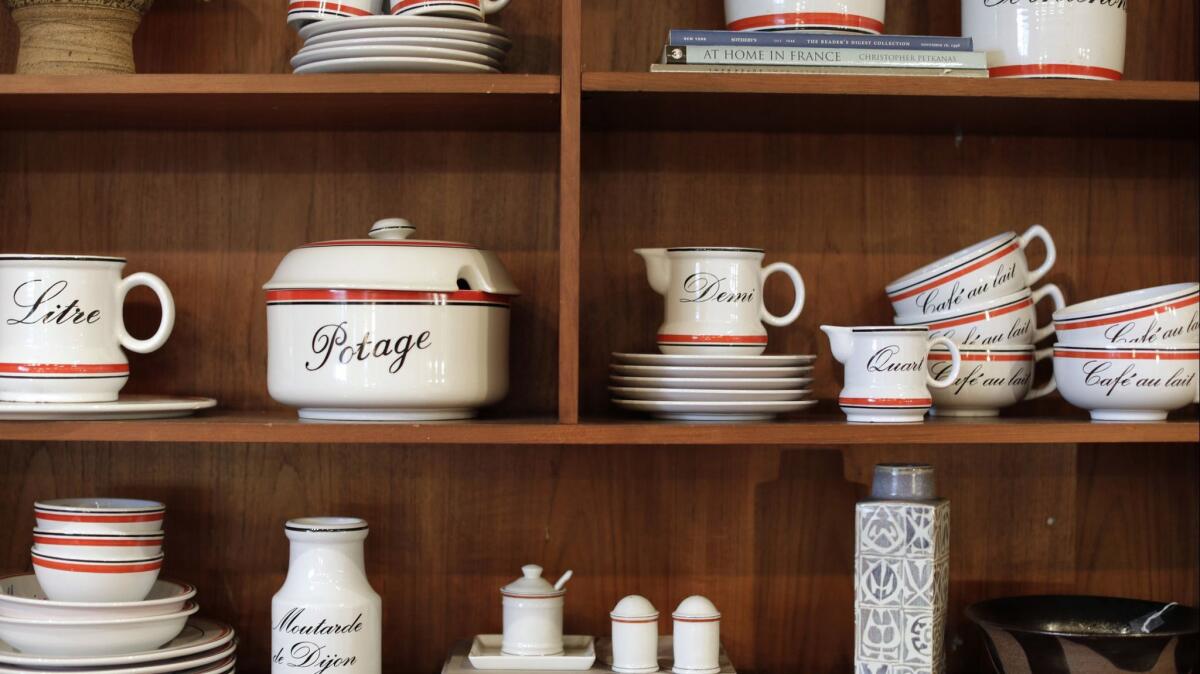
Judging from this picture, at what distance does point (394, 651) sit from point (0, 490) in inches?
18.8

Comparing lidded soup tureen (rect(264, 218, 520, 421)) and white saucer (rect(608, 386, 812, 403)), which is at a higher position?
lidded soup tureen (rect(264, 218, 520, 421))

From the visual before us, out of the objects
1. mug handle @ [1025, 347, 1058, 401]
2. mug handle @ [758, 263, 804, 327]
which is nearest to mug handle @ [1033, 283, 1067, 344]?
mug handle @ [1025, 347, 1058, 401]

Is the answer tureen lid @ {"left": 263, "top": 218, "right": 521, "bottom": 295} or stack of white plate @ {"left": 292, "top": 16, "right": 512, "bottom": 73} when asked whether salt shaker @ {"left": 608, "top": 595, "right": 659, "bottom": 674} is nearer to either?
tureen lid @ {"left": 263, "top": 218, "right": 521, "bottom": 295}

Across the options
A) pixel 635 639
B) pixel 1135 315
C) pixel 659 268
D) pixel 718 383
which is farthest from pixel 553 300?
pixel 1135 315

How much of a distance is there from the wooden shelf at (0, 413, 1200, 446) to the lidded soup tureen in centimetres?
3

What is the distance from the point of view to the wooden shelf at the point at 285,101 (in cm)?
119

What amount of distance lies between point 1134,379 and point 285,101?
2.84ft

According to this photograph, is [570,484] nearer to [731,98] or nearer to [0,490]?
[731,98]

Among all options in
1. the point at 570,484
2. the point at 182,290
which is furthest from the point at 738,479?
the point at 182,290

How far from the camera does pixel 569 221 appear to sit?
3.87 ft

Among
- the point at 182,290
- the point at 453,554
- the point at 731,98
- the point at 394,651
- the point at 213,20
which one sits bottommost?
the point at 394,651

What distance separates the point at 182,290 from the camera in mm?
1438

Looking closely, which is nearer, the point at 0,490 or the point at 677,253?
the point at 677,253

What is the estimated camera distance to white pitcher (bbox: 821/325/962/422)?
1.22 meters
